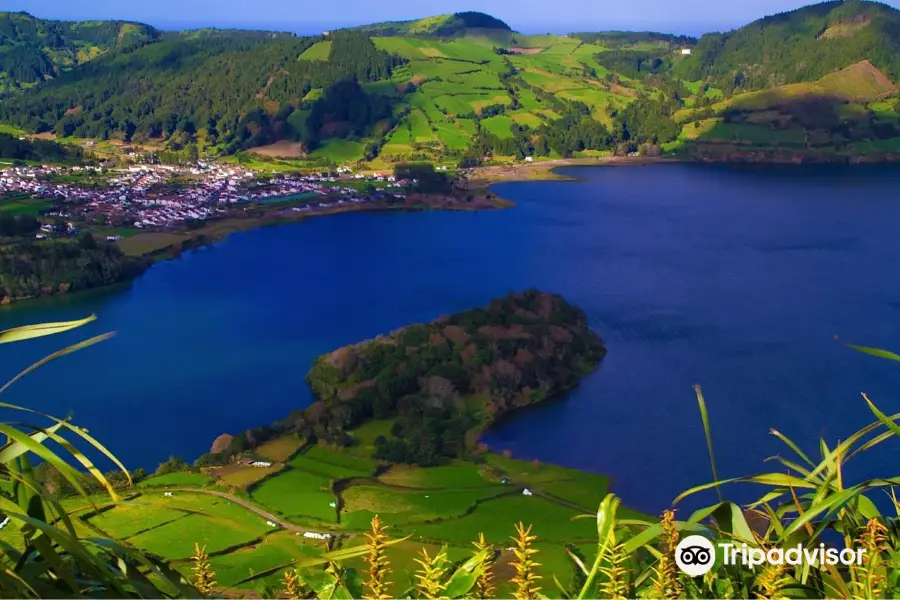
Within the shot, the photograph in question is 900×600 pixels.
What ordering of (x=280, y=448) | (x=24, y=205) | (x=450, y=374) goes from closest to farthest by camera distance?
(x=280, y=448) < (x=450, y=374) < (x=24, y=205)

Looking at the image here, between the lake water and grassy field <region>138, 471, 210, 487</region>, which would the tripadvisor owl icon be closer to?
the lake water

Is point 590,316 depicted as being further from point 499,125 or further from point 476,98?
point 476,98

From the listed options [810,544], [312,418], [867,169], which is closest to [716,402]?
[312,418]

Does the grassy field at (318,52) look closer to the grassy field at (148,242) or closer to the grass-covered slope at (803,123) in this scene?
the grass-covered slope at (803,123)

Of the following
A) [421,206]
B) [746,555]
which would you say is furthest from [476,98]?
[746,555]

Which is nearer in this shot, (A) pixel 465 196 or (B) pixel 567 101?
(A) pixel 465 196

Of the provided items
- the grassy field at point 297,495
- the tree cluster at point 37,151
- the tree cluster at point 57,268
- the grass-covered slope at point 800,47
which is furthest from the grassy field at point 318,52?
the grassy field at point 297,495

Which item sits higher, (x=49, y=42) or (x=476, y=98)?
(x=49, y=42)

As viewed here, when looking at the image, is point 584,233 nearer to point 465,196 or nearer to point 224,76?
point 465,196
